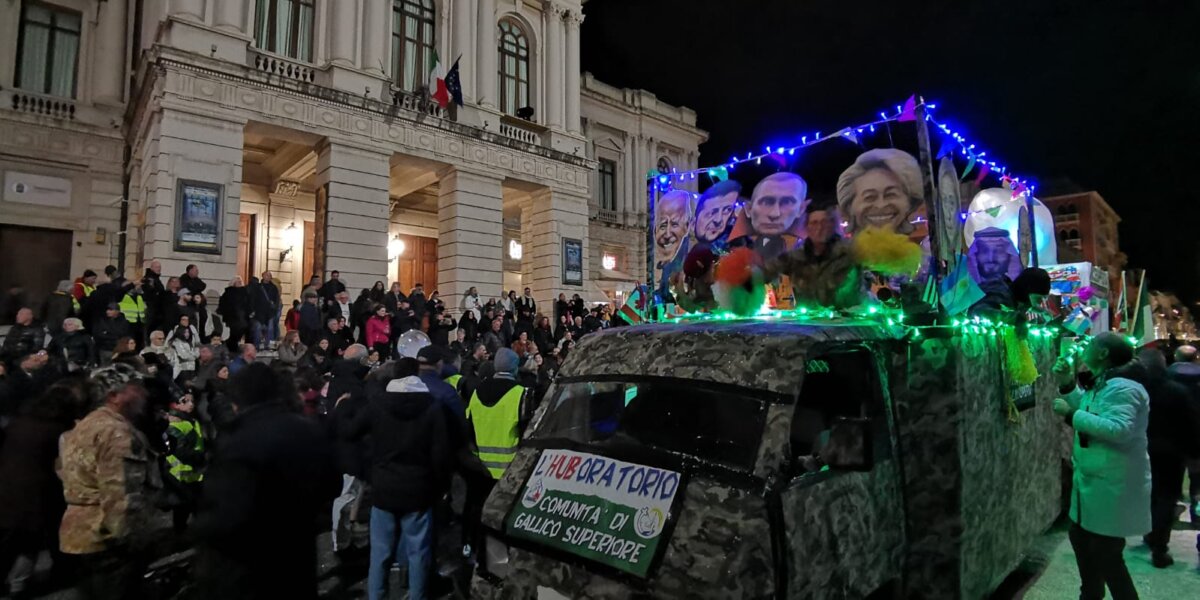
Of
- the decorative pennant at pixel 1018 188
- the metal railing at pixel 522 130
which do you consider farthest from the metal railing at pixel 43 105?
the decorative pennant at pixel 1018 188

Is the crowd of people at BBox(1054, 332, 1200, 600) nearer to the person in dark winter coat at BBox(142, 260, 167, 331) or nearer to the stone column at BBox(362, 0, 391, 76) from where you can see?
the person in dark winter coat at BBox(142, 260, 167, 331)

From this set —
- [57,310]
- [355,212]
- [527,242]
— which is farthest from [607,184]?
[57,310]

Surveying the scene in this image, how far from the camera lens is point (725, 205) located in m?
7.40

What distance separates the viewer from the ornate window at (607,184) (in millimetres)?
32881

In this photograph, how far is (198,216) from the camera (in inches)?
574

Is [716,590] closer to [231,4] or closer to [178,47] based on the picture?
[178,47]

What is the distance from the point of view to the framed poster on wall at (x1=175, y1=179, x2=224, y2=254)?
14.4 metres

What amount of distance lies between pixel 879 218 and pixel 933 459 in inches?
82.9

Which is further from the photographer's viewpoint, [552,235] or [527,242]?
[527,242]

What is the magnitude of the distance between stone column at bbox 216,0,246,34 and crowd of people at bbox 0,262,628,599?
942 centimetres

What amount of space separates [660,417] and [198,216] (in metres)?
15.0

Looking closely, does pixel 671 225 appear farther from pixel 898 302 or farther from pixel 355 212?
pixel 355 212

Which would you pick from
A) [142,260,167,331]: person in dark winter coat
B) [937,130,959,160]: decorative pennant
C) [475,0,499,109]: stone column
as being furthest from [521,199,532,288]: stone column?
[937,130,959,160]: decorative pennant

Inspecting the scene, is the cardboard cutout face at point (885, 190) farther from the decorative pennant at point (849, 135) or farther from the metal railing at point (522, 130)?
the metal railing at point (522, 130)
